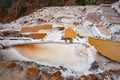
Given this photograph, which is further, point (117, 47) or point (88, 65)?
point (117, 47)

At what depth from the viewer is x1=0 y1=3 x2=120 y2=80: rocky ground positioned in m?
1.97

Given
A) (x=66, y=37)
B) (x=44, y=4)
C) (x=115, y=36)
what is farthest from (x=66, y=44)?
(x=44, y=4)

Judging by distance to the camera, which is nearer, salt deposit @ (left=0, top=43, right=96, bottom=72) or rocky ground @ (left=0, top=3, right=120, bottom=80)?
rocky ground @ (left=0, top=3, right=120, bottom=80)

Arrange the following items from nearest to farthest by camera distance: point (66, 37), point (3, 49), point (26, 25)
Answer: point (3, 49) → point (66, 37) → point (26, 25)

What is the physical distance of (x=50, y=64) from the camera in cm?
207

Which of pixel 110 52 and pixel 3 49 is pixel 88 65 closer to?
pixel 110 52

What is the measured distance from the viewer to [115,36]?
9.28ft

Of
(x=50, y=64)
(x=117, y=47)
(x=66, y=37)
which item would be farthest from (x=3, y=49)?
(x=117, y=47)

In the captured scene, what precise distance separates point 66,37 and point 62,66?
1.90 feet

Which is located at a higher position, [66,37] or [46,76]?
[66,37]

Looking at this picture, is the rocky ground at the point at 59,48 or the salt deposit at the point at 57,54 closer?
the rocky ground at the point at 59,48

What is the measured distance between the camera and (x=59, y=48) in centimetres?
231

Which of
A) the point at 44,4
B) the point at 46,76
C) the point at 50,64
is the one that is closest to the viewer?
the point at 46,76

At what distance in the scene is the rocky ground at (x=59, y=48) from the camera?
1968mm
